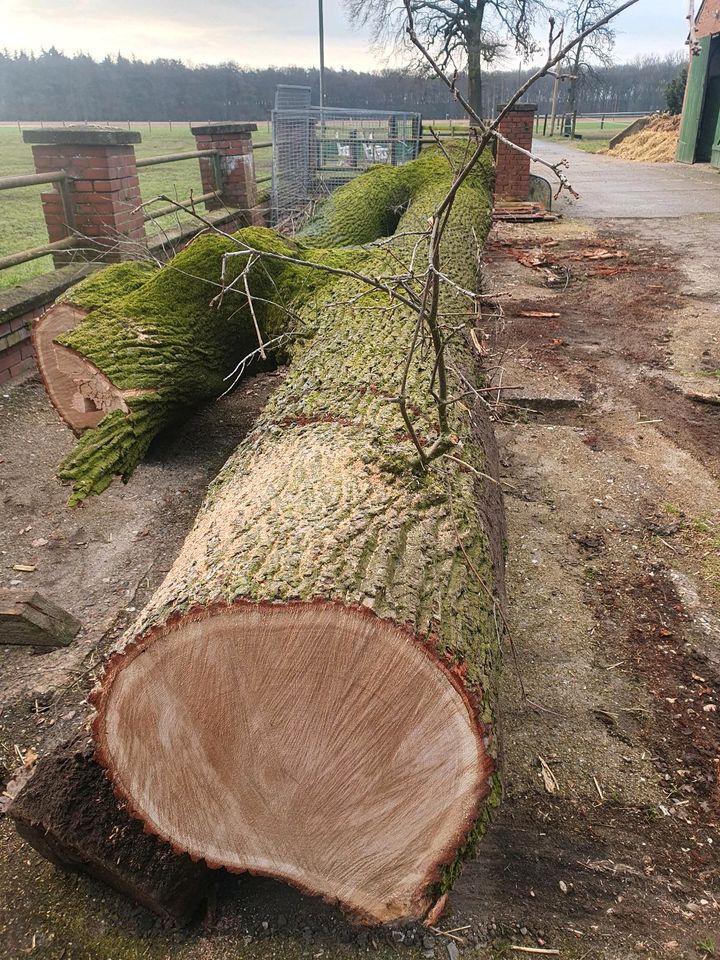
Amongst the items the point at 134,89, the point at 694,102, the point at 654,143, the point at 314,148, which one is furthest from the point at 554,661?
the point at 134,89

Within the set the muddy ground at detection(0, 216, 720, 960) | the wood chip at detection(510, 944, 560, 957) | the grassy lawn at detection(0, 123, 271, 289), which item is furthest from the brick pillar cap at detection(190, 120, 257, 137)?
the wood chip at detection(510, 944, 560, 957)

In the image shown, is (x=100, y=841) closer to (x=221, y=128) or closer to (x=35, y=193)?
(x=221, y=128)

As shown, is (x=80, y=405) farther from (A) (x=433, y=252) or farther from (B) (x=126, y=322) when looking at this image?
(A) (x=433, y=252)

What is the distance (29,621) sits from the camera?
262 centimetres

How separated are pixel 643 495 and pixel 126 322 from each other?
3188 millimetres

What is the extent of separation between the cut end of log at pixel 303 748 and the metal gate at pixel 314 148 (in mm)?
8705

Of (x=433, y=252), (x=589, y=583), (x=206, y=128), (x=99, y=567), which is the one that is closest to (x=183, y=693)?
(x=433, y=252)

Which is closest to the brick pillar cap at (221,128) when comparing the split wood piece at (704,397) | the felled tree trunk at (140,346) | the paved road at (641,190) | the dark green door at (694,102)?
the felled tree trunk at (140,346)

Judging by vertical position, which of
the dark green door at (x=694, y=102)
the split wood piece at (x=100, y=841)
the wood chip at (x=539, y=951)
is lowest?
the wood chip at (x=539, y=951)

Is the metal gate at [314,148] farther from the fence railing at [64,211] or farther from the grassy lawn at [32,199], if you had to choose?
the fence railing at [64,211]

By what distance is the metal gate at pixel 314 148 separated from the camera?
974cm

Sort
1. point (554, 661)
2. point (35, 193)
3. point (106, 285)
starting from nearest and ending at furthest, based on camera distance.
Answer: point (554, 661) → point (106, 285) → point (35, 193)

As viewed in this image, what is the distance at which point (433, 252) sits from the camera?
1695 millimetres

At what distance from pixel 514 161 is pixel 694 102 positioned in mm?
9878
